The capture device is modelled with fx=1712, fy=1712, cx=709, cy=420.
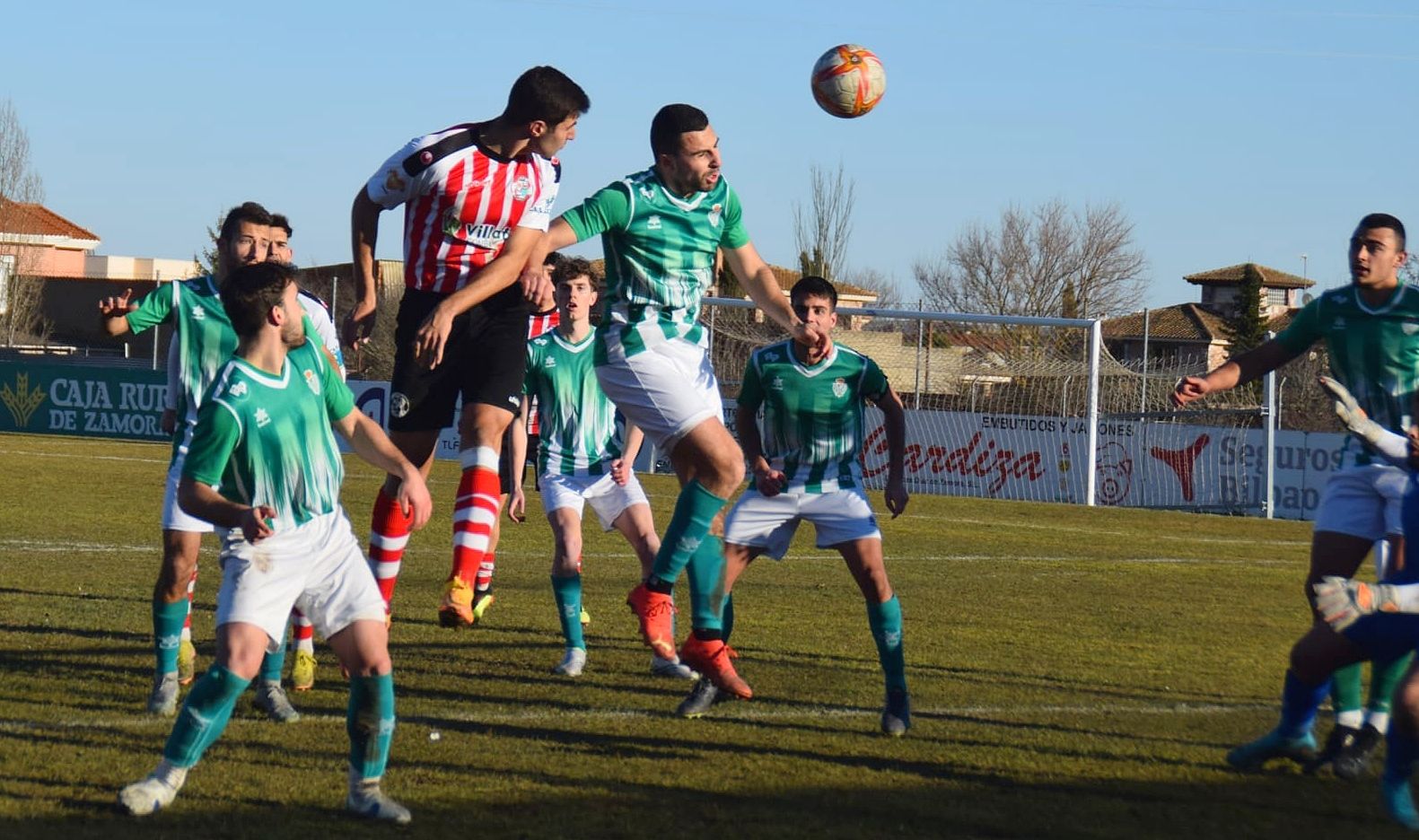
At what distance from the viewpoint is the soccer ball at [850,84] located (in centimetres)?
994

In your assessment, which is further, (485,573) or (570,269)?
(485,573)

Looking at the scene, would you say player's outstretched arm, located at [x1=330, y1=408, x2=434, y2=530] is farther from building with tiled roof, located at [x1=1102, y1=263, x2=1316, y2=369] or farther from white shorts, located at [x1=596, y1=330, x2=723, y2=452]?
building with tiled roof, located at [x1=1102, y1=263, x2=1316, y2=369]

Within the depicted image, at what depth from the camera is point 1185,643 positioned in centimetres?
933

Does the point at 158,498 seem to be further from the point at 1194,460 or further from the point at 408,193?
the point at 1194,460

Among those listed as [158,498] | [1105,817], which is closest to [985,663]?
[1105,817]

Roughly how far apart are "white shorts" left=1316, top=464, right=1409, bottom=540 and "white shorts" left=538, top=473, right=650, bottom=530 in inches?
139

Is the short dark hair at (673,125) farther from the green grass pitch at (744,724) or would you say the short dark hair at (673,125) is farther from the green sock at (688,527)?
the green grass pitch at (744,724)

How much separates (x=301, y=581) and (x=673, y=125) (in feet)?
7.76

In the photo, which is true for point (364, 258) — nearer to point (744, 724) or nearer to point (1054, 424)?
point (744, 724)

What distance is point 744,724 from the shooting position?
6.46m

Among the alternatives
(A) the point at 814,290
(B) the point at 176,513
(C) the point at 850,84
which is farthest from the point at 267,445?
(C) the point at 850,84

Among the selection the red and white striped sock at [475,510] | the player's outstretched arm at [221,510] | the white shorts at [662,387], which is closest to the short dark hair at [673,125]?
the white shorts at [662,387]

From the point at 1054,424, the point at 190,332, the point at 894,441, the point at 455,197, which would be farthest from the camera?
the point at 1054,424

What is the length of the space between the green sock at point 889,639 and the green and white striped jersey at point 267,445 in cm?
235
